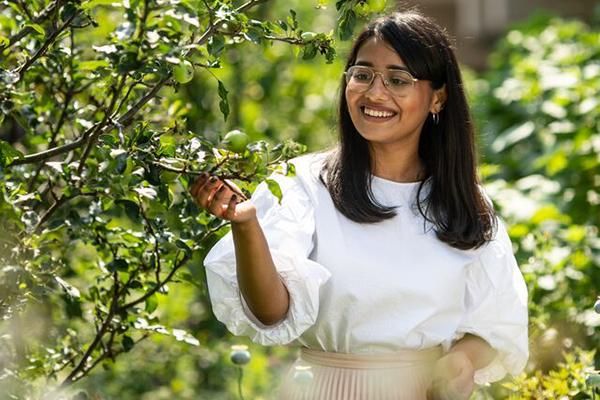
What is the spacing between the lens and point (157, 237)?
3059 millimetres

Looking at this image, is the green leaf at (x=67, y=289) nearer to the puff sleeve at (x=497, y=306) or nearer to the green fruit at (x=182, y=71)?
the green fruit at (x=182, y=71)

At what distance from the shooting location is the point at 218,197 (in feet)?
8.32

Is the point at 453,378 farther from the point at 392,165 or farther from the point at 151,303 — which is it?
the point at 151,303

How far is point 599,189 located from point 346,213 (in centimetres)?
298

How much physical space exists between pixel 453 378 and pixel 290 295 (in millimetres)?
435

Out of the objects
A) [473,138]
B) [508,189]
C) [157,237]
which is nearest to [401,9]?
[473,138]

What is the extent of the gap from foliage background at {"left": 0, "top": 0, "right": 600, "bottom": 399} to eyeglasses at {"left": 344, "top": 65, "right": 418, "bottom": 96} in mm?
168

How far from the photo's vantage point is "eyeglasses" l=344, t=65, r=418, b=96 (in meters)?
3.03

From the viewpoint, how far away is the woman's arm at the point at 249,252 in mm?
2535

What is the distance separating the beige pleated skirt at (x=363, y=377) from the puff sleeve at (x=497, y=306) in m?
0.16

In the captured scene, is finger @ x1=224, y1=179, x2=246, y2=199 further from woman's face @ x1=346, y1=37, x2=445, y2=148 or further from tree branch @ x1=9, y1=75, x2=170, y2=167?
woman's face @ x1=346, y1=37, x2=445, y2=148

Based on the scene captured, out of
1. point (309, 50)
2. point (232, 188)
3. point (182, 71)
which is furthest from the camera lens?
point (309, 50)

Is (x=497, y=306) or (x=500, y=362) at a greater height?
(x=497, y=306)

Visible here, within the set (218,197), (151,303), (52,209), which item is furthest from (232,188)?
(151,303)
